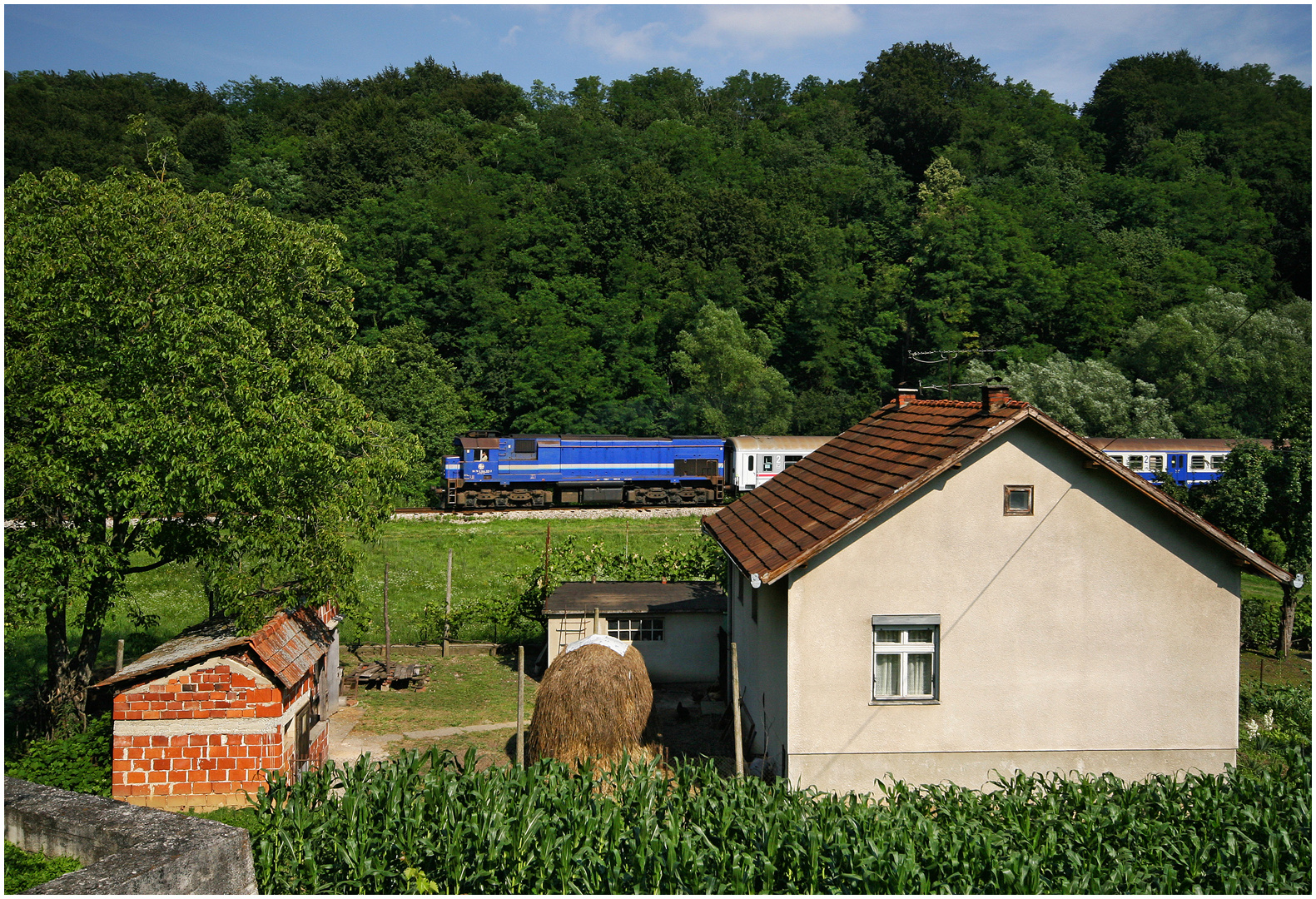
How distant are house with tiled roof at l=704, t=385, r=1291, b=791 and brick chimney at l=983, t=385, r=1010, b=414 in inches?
23.5

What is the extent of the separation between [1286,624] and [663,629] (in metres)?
14.7

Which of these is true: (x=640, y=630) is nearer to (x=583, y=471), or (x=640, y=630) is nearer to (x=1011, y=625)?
(x=1011, y=625)

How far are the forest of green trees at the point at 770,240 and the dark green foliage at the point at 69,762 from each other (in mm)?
31199

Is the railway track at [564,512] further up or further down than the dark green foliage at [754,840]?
further up

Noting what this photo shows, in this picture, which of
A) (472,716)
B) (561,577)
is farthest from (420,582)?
(472,716)

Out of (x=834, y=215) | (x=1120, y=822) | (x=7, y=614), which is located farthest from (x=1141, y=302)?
(x=7, y=614)

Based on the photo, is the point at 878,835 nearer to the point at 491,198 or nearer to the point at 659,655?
the point at 659,655

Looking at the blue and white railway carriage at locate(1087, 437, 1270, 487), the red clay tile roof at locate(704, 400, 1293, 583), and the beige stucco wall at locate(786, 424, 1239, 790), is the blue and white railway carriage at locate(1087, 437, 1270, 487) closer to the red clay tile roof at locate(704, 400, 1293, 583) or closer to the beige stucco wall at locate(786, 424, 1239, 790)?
the red clay tile roof at locate(704, 400, 1293, 583)

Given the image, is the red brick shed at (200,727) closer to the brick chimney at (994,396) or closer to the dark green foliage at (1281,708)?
the brick chimney at (994,396)

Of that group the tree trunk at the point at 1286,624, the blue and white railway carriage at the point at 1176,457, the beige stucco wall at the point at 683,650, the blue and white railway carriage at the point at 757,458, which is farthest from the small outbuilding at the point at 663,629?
the blue and white railway carriage at the point at 1176,457

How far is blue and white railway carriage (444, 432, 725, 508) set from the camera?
122 ft

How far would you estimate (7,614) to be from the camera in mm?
11617

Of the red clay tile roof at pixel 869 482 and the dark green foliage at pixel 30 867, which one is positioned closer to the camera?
the dark green foliage at pixel 30 867

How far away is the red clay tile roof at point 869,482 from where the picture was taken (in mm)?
10742
